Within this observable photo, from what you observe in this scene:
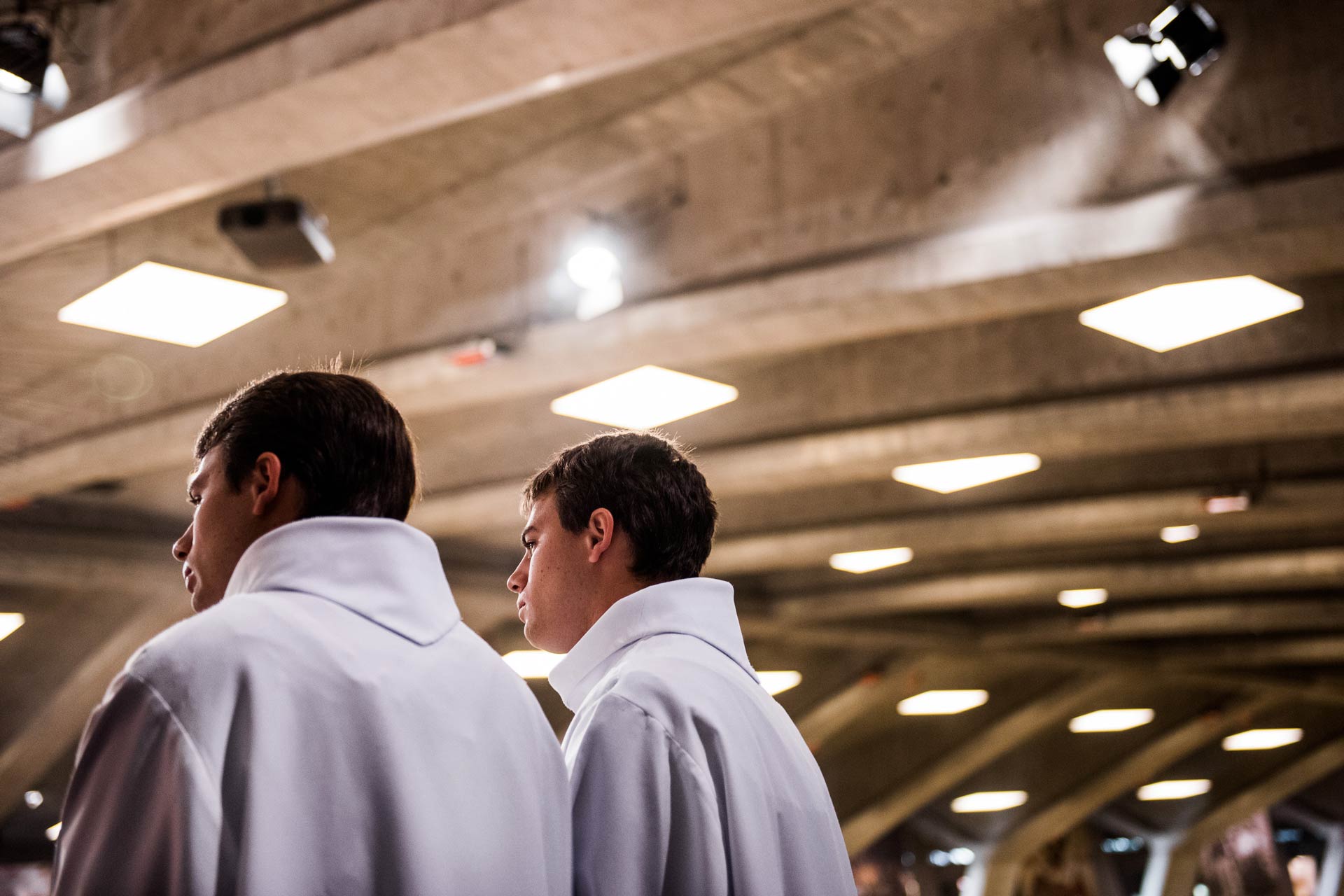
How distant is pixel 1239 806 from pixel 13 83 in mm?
28211

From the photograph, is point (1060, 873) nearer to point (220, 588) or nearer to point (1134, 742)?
point (1134, 742)

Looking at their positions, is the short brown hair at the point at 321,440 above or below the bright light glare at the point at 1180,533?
below

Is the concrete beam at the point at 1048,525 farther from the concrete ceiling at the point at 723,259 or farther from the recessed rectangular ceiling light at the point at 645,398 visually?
the recessed rectangular ceiling light at the point at 645,398

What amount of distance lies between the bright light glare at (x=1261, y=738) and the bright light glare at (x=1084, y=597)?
11743 mm

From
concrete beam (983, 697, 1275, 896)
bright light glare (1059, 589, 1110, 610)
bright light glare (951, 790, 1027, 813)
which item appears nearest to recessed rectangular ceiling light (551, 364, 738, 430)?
bright light glare (1059, 589, 1110, 610)

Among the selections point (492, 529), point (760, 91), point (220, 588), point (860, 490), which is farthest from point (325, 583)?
point (492, 529)

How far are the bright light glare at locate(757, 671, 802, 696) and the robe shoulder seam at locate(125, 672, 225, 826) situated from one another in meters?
15.3

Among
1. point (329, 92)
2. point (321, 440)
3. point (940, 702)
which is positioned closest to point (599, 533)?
point (321, 440)

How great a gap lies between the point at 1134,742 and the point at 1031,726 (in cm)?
430

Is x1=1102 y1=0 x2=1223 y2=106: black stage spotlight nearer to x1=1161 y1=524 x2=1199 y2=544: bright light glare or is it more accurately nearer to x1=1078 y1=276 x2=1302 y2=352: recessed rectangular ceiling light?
x1=1078 y1=276 x2=1302 y2=352: recessed rectangular ceiling light

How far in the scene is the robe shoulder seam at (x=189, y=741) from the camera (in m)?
1.26

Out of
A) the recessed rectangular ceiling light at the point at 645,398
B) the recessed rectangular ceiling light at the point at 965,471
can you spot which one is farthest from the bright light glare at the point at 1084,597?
the recessed rectangular ceiling light at the point at 645,398

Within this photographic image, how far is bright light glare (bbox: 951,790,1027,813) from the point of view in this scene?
2309cm

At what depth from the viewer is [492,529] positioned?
11.4m
